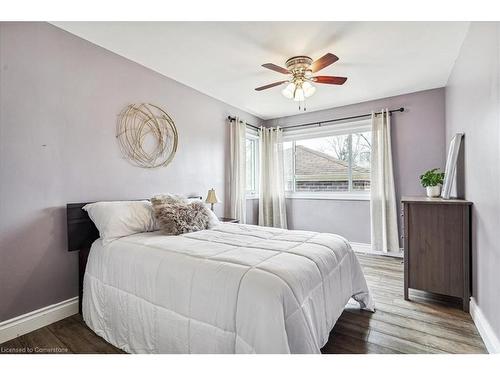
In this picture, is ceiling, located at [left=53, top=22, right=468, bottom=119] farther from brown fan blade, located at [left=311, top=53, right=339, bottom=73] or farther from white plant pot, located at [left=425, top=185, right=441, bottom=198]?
white plant pot, located at [left=425, top=185, right=441, bottom=198]

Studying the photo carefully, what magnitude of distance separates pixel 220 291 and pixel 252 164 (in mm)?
3732

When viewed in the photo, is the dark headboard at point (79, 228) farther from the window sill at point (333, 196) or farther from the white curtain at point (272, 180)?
Result: the window sill at point (333, 196)

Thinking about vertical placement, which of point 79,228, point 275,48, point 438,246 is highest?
point 275,48

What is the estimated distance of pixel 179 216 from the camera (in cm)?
229

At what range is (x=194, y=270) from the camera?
1.48 m

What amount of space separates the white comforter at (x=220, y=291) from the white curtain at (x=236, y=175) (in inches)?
72.7

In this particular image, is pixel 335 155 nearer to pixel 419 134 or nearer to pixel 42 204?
pixel 419 134

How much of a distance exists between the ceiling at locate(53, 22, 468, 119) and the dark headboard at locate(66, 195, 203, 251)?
1.53 m

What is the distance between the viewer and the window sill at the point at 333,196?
4152 mm

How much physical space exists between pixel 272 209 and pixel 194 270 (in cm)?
338

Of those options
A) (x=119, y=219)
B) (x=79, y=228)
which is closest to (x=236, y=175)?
(x=119, y=219)

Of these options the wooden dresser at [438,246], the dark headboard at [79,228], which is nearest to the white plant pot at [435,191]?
the wooden dresser at [438,246]

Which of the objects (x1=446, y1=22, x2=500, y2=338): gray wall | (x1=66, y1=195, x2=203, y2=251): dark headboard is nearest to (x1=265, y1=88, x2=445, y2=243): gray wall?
(x1=446, y1=22, x2=500, y2=338): gray wall

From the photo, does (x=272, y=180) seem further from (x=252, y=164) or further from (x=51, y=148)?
(x=51, y=148)
